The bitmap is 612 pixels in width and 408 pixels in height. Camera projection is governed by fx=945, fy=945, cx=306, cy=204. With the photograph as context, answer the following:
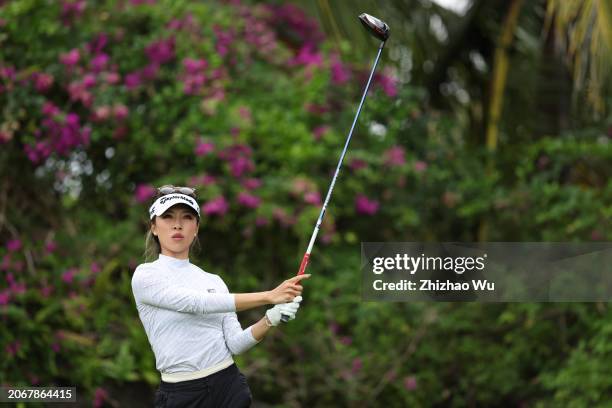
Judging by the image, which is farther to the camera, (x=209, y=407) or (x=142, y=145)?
(x=142, y=145)

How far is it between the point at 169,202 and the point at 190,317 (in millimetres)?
368

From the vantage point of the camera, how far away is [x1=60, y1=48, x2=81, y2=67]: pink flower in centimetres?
661

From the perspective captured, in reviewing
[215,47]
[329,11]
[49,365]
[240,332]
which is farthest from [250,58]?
[240,332]

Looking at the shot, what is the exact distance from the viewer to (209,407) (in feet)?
9.50

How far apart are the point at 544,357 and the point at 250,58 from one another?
10.6 feet

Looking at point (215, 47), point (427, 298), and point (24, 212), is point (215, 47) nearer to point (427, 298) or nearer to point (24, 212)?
point (24, 212)

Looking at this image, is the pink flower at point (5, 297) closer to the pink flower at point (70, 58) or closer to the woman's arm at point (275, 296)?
the pink flower at point (70, 58)

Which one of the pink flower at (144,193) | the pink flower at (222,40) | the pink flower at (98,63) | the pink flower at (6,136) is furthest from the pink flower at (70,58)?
the pink flower at (222,40)

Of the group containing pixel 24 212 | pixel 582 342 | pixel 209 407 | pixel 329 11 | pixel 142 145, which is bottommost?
pixel 209 407

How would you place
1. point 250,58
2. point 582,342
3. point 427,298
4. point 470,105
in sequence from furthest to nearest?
1. point 470,105
2. point 250,58
3. point 427,298
4. point 582,342

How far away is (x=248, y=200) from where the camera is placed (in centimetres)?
668

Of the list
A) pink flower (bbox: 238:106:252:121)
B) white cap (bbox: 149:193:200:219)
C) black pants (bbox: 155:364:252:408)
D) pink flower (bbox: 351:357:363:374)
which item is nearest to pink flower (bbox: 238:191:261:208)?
pink flower (bbox: 238:106:252:121)

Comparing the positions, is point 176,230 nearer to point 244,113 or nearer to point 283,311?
point 283,311

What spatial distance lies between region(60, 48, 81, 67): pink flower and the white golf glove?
4.25 meters
